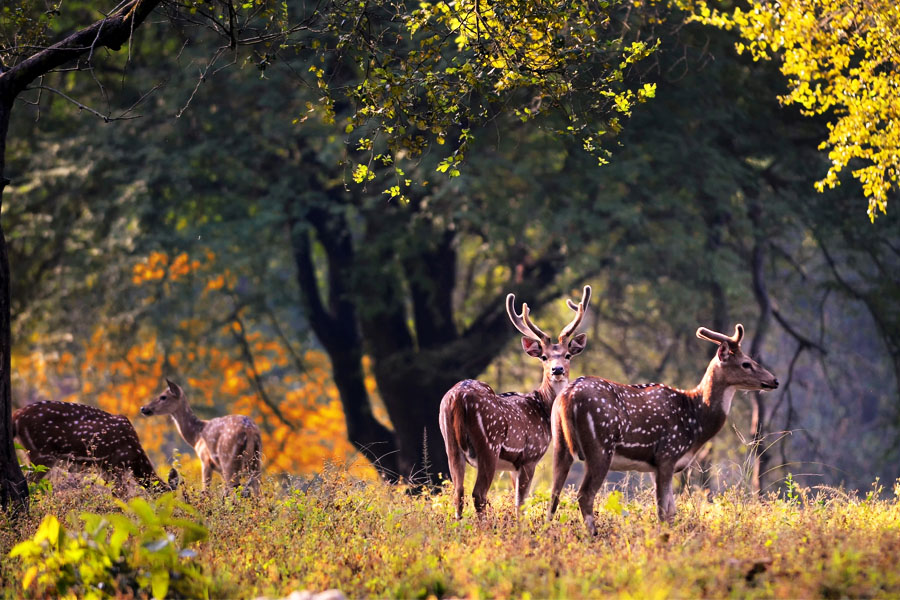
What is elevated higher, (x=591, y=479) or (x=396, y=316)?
(x=396, y=316)

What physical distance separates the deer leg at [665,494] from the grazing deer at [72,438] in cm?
574

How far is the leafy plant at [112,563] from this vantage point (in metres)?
7.67

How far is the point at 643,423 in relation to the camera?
33.1 feet

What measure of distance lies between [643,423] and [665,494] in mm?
642

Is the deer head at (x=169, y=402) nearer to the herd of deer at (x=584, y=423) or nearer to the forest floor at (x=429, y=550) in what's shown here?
the herd of deer at (x=584, y=423)

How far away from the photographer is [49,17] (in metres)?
11.3

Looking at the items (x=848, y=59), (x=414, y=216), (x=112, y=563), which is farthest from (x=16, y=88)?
(x=414, y=216)

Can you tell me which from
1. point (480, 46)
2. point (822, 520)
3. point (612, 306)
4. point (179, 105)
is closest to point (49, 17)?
point (480, 46)

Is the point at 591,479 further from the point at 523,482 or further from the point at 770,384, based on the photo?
the point at 770,384

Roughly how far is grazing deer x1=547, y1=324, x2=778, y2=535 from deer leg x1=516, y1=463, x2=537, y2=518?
0.44 meters

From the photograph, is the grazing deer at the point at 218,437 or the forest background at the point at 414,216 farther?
the forest background at the point at 414,216

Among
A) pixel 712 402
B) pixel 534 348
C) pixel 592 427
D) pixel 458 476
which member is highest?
pixel 534 348

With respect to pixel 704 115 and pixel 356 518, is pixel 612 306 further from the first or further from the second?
pixel 356 518

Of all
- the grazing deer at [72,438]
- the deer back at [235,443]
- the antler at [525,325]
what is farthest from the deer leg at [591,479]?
the grazing deer at [72,438]
